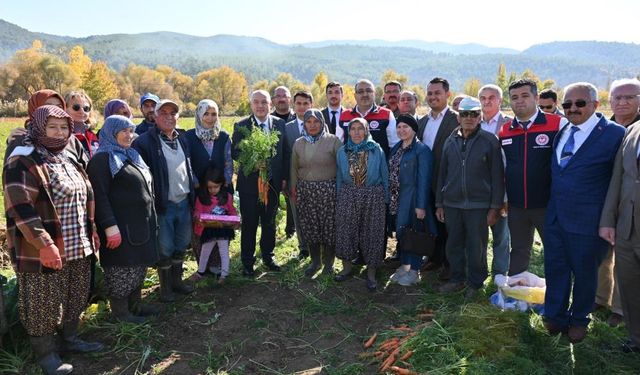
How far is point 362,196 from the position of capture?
17.2 ft

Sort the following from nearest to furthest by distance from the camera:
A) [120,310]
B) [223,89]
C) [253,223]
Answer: [120,310], [253,223], [223,89]

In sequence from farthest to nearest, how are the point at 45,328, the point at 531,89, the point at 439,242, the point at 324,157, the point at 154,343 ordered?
1. the point at 439,242
2. the point at 324,157
3. the point at 531,89
4. the point at 154,343
5. the point at 45,328

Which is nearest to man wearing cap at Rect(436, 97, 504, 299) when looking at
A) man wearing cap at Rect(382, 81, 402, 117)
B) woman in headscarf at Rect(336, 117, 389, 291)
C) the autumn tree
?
woman in headscarf at Rect(336, 117, 389, 291)

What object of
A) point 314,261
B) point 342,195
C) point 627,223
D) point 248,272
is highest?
point 627,223

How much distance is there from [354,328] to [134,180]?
270 centimetres

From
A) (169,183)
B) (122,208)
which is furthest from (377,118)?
(122,208)

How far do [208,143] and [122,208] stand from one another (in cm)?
140

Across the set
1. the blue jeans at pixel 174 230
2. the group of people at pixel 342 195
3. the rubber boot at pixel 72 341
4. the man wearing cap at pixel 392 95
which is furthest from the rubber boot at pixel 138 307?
the man wearing cap at pixel 392 95

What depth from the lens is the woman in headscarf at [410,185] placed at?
5.21m

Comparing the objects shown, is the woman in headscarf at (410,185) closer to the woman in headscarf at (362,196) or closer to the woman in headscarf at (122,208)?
the woman in headscarf at (362,196)

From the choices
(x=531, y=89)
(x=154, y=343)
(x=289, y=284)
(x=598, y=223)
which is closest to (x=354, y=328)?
(x=289, y=284)

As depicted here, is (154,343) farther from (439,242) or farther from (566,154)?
(566,154)

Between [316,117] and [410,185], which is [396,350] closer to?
[410,185]

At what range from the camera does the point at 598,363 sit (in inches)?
147
